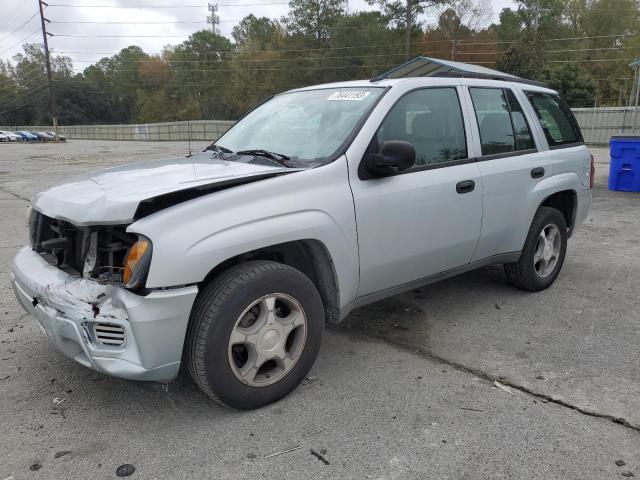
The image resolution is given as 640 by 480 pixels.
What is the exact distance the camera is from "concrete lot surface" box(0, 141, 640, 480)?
2467 millimetres

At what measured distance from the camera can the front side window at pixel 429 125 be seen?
3.48 m

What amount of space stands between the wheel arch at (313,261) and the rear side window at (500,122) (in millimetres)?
1667

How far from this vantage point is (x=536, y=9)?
51125 millimetres

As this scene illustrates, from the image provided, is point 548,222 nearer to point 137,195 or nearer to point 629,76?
point 137,195

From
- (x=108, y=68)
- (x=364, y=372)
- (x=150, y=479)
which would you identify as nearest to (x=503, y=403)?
(x=364, y=372)

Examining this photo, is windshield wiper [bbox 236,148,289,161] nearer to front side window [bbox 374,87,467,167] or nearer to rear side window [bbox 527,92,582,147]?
front side window [bbox 374,87,467,167]

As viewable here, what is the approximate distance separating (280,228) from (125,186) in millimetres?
856

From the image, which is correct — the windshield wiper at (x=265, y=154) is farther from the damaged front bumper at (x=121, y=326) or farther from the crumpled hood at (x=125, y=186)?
the damaged front bumper at (x=121, y=326)

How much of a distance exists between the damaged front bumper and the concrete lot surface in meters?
0.36

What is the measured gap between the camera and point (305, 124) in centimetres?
364

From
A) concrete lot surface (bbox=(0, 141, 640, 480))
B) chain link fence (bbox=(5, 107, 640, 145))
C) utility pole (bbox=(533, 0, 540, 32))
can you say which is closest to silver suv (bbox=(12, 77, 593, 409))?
concrete lot surface (bbox=(0, 141, 640, 480))

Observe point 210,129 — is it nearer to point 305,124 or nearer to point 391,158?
point 305,124

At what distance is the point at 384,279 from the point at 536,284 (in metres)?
1.97

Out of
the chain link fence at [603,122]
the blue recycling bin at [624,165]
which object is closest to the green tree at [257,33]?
the chain link fence at [603,122]
